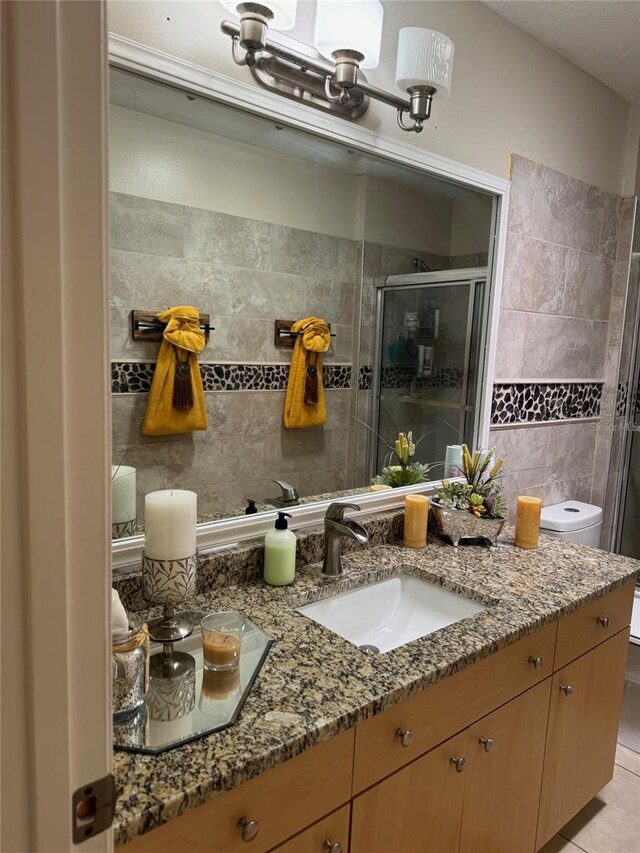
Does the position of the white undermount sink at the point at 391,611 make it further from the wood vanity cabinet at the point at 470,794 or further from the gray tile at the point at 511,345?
the gray tile at the point at 511,345

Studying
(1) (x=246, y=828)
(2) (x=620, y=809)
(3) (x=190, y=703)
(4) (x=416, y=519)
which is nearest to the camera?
(1) (x=246, y=828)

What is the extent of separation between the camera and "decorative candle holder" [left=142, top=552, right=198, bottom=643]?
119 cm

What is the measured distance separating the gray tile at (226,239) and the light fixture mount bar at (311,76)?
1.09 ft

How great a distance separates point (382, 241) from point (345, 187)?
212mm

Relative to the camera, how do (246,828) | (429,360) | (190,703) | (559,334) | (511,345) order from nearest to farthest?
1. (246,828)
2. (190,703)
3. (429,360)
4. (511,345)
5. (559,334)

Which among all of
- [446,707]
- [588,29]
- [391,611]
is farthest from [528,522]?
[588,29]

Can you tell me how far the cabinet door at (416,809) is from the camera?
1088mm

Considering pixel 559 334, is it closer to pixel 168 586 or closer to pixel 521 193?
pixel 521 193

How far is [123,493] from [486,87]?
1.74 m

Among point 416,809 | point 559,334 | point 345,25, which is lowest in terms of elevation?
point 416,809

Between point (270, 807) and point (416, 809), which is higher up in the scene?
point (270, 807)

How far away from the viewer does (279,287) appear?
1.56 metres

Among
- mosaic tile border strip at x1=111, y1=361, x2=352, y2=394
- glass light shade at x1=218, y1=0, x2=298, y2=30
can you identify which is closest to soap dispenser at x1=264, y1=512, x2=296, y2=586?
mosaic tile border strip at x1=111, y1=361, x2=352, y2=394

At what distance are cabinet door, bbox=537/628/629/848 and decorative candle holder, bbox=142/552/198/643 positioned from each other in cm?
99
